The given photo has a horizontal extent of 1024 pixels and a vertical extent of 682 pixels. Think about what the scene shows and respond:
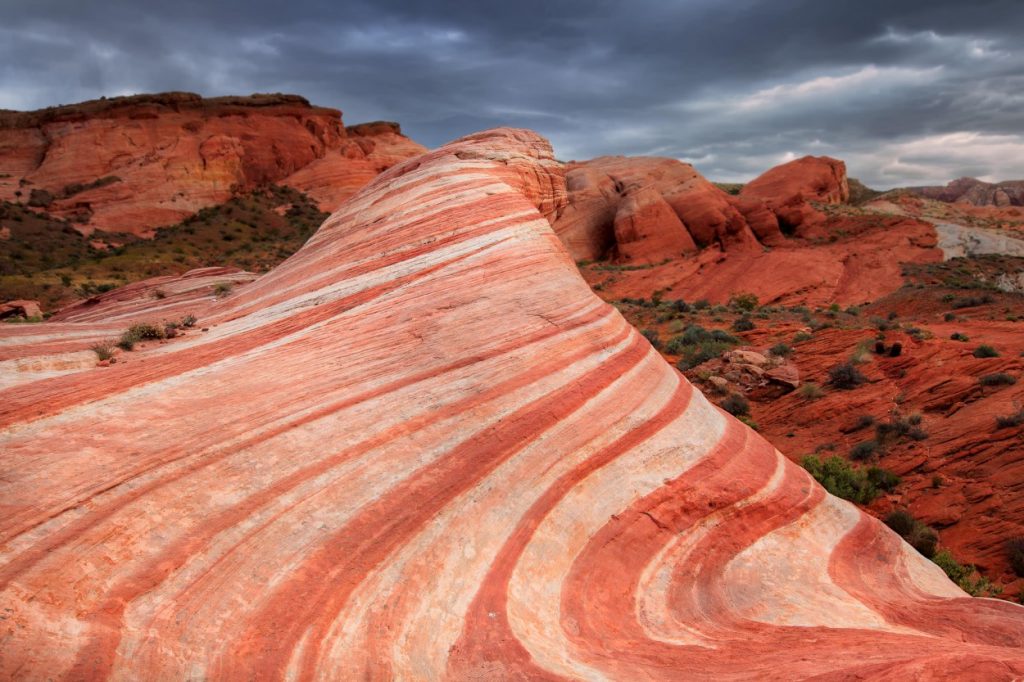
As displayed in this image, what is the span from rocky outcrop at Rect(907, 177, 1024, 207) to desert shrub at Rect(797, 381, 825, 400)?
116 m

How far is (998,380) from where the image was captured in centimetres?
1340

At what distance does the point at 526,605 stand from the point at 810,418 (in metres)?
12.9

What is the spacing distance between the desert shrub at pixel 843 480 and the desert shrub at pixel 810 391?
373 cm

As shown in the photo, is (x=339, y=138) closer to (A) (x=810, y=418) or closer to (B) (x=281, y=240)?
(B) (x=281, y=240)

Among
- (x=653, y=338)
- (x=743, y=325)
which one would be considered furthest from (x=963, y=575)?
(x=743, y=325)

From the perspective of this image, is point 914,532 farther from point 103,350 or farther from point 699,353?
point 103,350

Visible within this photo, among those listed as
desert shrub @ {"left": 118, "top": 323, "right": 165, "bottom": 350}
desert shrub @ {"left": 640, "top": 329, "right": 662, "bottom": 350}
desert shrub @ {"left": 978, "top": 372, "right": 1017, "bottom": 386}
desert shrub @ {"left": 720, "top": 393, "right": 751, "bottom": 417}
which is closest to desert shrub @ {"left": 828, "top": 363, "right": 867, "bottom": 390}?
desert shrub @ {"left": 720, "top": 393, "right": 751, "bottom": 417}

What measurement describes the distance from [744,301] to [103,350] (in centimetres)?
3287

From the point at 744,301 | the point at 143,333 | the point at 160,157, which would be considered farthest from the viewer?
the point at 160,157

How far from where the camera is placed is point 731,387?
17.1m

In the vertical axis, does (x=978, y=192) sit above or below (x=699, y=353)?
above

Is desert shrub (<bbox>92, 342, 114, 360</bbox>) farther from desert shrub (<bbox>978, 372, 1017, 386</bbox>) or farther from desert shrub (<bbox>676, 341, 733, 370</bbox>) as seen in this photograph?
desert shrub (<bbox>978, 372, 1017, 386</bbox>)

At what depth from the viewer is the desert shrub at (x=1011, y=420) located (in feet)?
38.3

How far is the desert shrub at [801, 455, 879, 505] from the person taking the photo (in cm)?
1137
